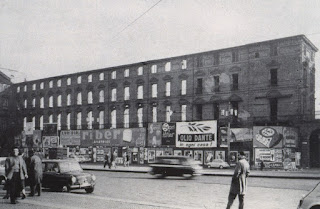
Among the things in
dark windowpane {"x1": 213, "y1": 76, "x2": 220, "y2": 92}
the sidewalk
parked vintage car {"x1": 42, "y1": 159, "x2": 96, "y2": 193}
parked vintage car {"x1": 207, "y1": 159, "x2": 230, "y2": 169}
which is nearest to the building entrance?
the sidewalk

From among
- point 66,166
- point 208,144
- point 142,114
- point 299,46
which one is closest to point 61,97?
point 142,114

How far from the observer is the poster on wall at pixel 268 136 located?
39625 mm

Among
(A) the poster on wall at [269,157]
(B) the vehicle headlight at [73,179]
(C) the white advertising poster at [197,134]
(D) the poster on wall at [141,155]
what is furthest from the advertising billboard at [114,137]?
(B) the vehicle headlight at [73,179]

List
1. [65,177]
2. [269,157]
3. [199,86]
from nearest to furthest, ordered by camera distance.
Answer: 1. [65,177]
2. [269,157]
3. [199,86]

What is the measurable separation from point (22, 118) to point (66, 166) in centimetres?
5383

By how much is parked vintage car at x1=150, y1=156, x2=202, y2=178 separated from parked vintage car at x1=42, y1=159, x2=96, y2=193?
33.2 ft

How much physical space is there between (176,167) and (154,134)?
76.7 ft

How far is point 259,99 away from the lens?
1642 inches

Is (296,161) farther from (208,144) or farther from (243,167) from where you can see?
(243,167)

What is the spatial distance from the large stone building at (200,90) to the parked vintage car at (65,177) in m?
29.1

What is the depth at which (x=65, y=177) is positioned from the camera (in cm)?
1501

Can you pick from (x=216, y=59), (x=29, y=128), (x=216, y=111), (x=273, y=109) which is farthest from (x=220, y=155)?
(x=29, y=128)

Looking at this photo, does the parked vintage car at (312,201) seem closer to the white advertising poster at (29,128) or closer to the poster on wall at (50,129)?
the poster on wall at (50,129)

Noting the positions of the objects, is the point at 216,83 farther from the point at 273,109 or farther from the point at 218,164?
the point at 218,164
